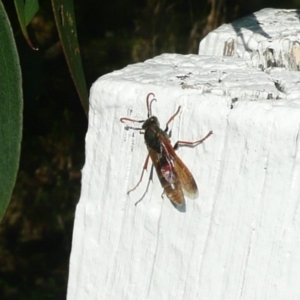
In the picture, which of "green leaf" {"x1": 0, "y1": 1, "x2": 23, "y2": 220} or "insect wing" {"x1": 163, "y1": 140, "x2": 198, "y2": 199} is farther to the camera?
"green leaf" {"x1": 0, "y1": 1, "x2": 23, "y2": 220}

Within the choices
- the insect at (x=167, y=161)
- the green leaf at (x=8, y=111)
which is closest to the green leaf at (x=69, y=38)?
the green leaf at (x=8, y=111)

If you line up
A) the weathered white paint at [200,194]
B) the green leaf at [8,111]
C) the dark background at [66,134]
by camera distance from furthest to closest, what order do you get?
→ the dark background at [66,134] < the green leaf at [8,111] < the weathered white paint at [200,194]

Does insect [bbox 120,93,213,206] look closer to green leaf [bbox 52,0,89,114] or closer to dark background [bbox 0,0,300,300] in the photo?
green leaf [bbox 52,0,89,114]

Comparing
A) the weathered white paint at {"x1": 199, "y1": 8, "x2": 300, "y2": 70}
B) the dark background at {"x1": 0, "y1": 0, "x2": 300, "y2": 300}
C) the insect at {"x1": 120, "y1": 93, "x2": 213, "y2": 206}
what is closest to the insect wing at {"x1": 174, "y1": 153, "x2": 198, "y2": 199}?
the insect at {"x1": 120, "y1": 93, "x2": 213, "y2": 206}

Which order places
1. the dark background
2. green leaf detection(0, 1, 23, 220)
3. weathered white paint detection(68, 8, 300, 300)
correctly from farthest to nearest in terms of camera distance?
the dark background → green leaf detection(0, 1, 23, 220) → weathered white paint detection(68, 8, 300, 300)

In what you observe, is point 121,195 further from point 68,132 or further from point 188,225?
point 68,132

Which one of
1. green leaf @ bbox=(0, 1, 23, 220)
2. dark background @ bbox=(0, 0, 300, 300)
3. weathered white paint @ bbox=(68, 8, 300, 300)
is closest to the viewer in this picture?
weathered white paint @ bbox=(68, 8, 300, 300)

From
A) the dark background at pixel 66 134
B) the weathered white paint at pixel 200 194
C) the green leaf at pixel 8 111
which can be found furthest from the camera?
the dark background at pixel 66 134

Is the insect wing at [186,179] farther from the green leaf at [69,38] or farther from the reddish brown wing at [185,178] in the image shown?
the green leaf at [69,38]
